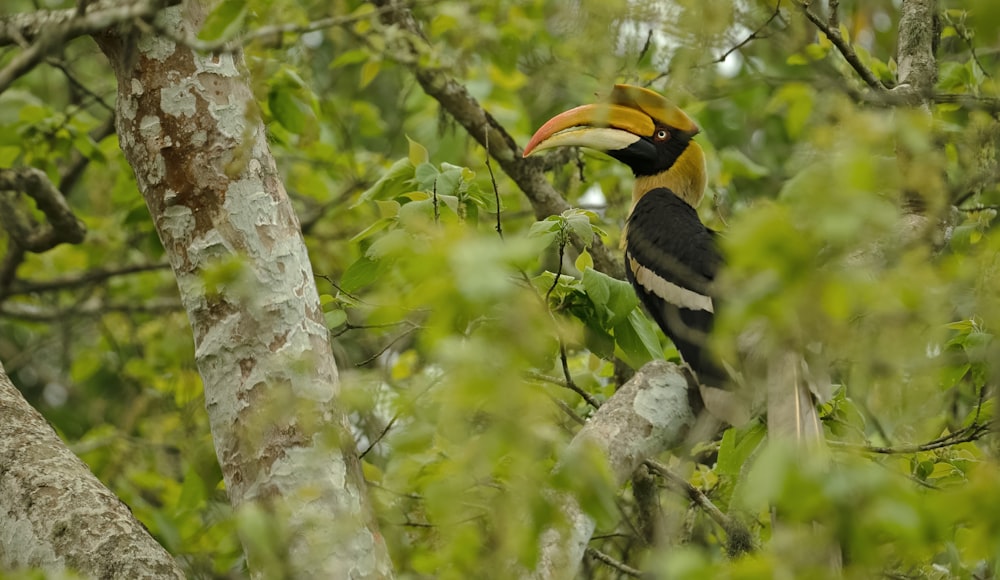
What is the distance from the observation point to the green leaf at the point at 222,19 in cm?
193

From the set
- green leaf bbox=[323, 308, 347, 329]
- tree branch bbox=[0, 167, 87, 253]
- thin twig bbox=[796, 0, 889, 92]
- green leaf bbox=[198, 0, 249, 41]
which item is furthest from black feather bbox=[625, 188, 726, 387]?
tree branch bbox=[0, 167, 87, 253]

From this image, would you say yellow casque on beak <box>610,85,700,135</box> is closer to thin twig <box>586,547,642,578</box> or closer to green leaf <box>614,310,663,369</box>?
green leaf <box>614,310,663,369</box>

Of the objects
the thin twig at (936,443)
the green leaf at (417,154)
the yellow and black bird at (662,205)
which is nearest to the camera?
the thin twig at (936,443)

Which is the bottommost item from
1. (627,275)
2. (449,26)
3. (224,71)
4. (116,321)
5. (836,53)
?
(116,321)

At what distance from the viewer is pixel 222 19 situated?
1.93m

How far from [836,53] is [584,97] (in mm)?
1523

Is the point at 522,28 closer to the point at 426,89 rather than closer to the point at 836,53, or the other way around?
the point at 426,89

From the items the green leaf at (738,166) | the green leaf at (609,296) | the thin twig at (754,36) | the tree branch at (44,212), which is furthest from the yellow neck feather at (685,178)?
the tree branch at (44,212)

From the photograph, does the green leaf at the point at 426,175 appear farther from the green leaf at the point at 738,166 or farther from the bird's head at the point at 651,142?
the green leaf at the point at 738,166

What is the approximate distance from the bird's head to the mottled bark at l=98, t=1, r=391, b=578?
5.97ft

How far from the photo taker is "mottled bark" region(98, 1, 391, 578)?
2424 mm

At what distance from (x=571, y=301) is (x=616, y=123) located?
62.7 inches

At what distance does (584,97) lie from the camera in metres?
5.35

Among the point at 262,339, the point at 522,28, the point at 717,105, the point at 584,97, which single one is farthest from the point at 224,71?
the point at 717,105
